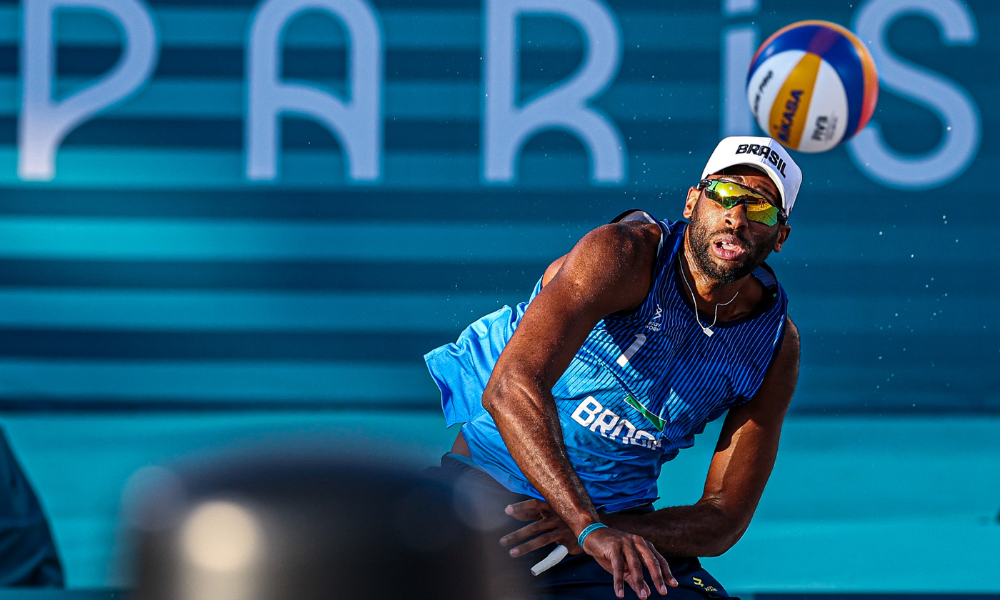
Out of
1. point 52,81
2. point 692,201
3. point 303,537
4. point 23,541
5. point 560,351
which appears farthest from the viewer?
point 52,81

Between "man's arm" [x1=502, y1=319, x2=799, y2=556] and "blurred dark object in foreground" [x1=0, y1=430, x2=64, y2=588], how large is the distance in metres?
3.13

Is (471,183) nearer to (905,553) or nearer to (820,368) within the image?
(820,368)

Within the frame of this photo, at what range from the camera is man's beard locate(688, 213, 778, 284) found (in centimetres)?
275

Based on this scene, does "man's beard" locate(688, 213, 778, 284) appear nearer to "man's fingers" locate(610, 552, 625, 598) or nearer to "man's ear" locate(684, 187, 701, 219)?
"man's ear" locate(684, 187, 701, 219)

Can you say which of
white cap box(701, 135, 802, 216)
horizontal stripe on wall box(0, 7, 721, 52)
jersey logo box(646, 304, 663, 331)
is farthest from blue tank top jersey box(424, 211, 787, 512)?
horizontal stripe on wall box(0, 7, 721, 52)

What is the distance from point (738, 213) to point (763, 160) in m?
0.17

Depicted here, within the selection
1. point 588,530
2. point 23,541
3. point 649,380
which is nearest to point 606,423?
point 649,380

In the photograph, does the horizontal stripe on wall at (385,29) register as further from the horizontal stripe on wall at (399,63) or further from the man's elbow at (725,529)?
the man's elbow at (725,529)

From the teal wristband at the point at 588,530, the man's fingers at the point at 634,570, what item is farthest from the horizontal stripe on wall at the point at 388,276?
the man's fingers at the point at 634,570

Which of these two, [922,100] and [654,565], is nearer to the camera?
[654,565]

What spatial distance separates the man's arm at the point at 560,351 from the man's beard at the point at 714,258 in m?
0.11

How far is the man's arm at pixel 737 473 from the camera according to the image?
2.84 m

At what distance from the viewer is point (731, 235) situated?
9.00 ft

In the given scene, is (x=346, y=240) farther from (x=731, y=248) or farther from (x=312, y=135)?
(x=731, y=248)
